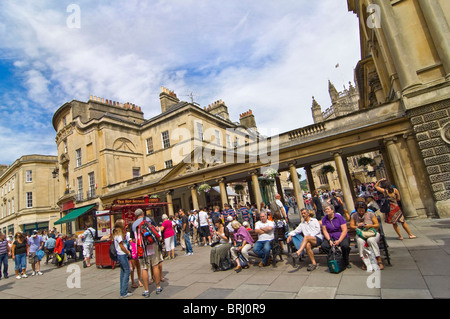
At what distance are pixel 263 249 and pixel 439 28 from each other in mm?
12113

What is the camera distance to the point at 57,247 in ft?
39.0

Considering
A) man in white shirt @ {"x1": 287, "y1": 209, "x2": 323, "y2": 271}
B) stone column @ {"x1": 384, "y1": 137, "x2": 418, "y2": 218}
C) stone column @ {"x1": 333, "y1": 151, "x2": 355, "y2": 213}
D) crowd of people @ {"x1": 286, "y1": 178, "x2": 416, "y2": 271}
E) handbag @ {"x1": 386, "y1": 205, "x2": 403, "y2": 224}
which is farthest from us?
stone column @ {"x1": 333, "y1": 151, "x2": 355, "y2": 213}

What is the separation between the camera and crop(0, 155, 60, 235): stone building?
1366 inches

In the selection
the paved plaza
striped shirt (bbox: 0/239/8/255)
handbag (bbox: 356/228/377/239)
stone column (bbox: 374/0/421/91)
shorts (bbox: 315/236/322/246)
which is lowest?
the paved plaza

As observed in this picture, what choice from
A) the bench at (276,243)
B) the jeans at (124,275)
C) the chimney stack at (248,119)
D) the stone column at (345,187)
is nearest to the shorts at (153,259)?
the jeans at (124,275)

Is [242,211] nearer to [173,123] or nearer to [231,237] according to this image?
[231,237]

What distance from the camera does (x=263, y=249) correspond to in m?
6.24

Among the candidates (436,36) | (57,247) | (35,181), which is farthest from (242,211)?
(35,181)

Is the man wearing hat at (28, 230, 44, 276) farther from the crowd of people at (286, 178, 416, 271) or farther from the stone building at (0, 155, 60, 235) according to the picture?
the stone building at (0, 155, 60, 235)

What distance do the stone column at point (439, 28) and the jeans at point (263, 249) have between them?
10.6m

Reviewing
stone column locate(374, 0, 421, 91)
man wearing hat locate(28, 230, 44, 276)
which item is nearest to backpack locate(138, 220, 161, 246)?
man wearing hat locate(28, 230, 44, 276)

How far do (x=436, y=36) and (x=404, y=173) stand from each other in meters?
6.04

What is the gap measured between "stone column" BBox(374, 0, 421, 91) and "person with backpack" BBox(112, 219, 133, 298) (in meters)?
12.7
